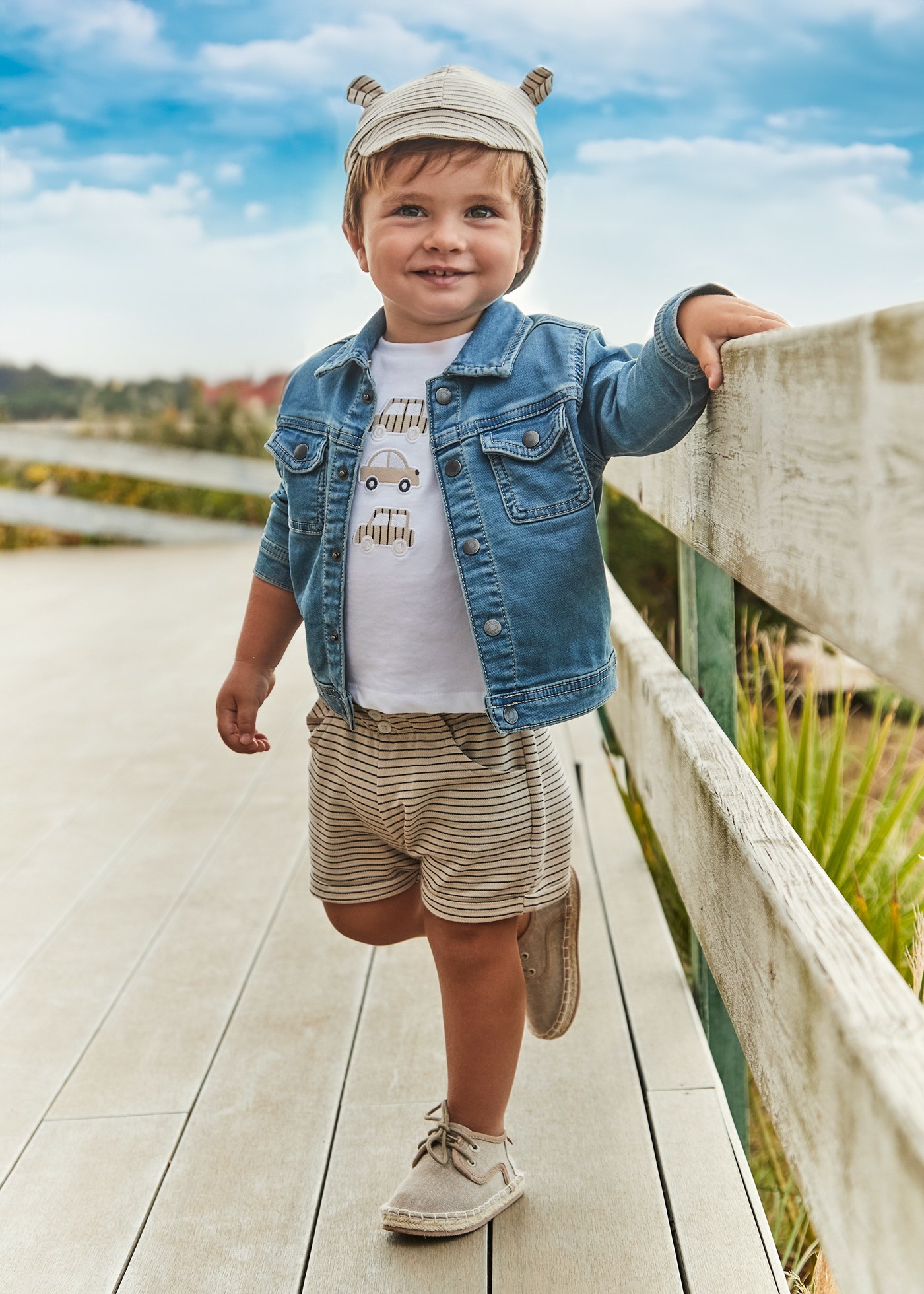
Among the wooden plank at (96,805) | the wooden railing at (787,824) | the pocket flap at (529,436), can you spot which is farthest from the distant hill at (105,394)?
the wooden railing at (787,824)

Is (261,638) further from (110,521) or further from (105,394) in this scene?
(105,394)

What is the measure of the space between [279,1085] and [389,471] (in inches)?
35.2

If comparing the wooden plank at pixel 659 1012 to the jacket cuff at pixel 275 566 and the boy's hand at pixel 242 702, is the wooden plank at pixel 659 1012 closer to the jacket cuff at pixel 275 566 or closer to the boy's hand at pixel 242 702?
the boy's hand at pixel 242 702

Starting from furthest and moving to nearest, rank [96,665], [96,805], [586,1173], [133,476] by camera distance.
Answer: [133,476] < [96,665] < [96,805] < [586,1173]

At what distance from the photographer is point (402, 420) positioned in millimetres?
1374

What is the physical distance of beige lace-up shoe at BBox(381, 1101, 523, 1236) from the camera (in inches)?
53.9

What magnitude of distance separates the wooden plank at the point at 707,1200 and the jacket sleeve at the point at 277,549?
0.83m

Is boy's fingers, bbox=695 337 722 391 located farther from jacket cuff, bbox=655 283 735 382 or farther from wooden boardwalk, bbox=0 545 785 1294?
wooden boardwalk, bbox=0 545 785 1294

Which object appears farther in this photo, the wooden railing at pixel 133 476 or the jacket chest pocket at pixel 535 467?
the wooden railing at pixel 133 476

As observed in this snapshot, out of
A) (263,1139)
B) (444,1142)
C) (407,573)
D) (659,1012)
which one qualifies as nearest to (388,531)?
(407,573)

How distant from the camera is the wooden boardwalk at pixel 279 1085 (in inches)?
53.2

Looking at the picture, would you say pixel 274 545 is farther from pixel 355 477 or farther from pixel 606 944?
pixel 606 944

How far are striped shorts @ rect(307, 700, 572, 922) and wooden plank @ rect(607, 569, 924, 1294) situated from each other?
159mm

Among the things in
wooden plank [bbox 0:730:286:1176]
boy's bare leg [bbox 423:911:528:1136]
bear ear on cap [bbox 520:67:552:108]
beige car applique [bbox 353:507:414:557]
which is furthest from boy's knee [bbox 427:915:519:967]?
bear ear on cap [bbox 520:67:552:108]
